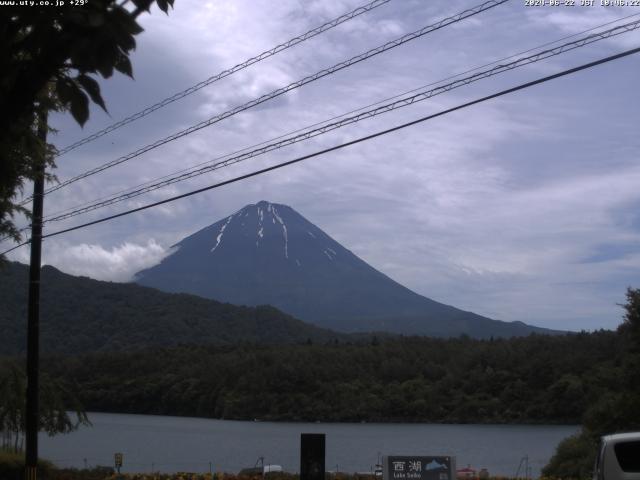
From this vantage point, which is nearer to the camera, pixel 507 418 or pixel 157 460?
pixel 157 460

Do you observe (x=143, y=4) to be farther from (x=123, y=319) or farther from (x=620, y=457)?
(x=123, y=319)

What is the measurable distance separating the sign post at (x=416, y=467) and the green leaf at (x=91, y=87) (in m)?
10.7

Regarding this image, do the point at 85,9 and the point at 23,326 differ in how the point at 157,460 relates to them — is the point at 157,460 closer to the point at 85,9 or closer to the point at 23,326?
the point at 85,9

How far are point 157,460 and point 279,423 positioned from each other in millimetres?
29638

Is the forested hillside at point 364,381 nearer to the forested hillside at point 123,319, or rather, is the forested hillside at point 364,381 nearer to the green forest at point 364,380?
the green forest at point 364,380

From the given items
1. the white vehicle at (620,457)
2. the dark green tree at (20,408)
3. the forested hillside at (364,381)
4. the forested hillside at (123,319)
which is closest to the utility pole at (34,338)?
the dark green tree at (20,408)

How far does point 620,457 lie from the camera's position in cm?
1004

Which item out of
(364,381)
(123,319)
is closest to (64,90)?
(364,381)

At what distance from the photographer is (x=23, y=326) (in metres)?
92.6

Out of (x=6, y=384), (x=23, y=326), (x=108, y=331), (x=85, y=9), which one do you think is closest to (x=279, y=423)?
(x=23, y=326)

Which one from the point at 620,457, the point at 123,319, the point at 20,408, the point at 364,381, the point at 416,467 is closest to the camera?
the point at 620,457

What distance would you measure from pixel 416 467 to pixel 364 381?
6342 centimetres

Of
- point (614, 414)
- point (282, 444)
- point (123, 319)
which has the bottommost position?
point (282, 444)

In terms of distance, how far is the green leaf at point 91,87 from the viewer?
14.5ft
